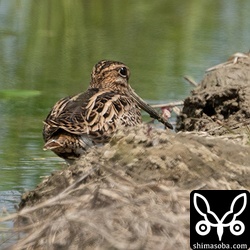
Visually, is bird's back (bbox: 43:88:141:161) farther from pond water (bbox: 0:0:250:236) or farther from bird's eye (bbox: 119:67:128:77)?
bird's eye (bbox: 119:67:128:77)

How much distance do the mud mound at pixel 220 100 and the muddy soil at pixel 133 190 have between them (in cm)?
113

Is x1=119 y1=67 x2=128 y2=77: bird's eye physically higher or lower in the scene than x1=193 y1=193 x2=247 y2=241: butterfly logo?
higher

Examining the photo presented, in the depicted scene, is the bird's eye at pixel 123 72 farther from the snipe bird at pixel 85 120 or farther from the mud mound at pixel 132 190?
the mud mound at pixel 132 190

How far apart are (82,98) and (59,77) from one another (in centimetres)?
341

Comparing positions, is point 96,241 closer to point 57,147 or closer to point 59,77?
point 57,147

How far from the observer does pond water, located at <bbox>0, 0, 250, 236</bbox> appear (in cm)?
902

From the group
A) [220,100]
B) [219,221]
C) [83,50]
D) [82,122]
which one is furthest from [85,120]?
[83,50]

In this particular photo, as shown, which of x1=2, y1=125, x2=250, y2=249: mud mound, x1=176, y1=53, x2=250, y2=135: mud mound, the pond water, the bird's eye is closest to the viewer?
x1=2, y1=125, x2=250, y2=249: mud mound

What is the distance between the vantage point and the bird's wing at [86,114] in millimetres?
7340

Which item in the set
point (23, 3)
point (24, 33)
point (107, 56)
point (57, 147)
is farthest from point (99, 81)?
point (23, 3)

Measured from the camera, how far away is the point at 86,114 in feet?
24.5

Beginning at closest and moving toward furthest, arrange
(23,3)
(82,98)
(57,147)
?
(57,147) → (82,98) → (23,3)

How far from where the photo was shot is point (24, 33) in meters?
13.0

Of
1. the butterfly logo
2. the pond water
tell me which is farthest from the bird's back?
the butterfly logo
